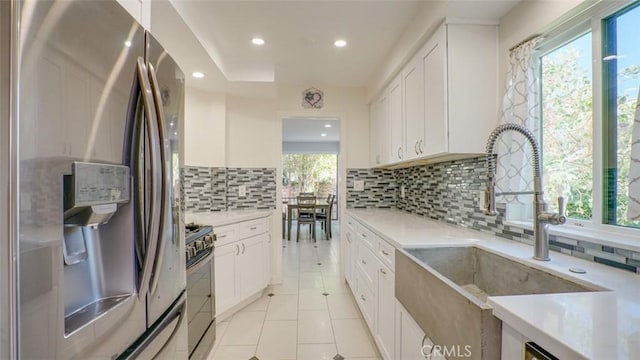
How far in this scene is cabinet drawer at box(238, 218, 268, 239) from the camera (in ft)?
8.95

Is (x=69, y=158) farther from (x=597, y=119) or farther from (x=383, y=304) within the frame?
(x=597, y=119)

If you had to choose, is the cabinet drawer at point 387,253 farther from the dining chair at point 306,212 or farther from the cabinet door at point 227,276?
the dining chair at point 306,212

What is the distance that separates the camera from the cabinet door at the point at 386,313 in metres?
1.64

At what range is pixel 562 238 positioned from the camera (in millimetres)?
1316

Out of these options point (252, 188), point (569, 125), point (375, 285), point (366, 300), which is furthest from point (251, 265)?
point (569, 125)

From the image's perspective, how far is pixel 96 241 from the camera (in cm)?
74

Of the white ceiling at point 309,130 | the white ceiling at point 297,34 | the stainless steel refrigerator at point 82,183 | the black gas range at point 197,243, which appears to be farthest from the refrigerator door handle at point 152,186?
the white ceiling at point 309,130

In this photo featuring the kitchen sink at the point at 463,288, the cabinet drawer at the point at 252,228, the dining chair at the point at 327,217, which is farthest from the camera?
the dining chair at the point at 327,217

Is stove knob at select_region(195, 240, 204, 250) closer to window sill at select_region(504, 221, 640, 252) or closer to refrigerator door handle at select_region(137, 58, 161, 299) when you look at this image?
refrigerator door handle at select_region(137, 58, 161, 299)

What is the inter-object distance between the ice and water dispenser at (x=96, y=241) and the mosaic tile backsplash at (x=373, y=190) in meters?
2.88

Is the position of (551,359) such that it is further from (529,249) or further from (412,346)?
(529,249)

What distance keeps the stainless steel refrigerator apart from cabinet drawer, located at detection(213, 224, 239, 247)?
1.38 meters

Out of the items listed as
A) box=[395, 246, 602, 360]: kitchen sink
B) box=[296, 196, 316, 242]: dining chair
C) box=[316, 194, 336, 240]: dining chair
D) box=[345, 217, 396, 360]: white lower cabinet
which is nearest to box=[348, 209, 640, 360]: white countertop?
box=[395, 246, 602, 360]: kitchen sink

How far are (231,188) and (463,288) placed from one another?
2.73 m
